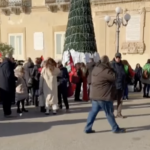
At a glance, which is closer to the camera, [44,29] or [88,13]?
[88,13]

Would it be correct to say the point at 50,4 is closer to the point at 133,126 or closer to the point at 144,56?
the point at 144,56

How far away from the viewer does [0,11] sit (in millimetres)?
26188

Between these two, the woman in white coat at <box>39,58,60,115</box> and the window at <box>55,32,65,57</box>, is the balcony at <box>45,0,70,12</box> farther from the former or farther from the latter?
the woman in white coat at <box>39,58,60,115</box>

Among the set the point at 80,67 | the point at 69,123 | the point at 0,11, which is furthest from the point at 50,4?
the point at 69,123

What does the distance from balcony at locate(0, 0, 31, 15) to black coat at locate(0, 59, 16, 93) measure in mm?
18459

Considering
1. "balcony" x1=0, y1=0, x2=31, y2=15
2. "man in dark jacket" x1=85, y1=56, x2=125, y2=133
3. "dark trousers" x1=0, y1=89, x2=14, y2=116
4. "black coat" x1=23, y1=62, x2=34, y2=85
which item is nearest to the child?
"dark trousers" x1=0, y1=89, x2=14, y2=116

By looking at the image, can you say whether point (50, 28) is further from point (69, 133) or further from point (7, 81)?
point (69, 133)

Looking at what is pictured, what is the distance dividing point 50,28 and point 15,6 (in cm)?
373

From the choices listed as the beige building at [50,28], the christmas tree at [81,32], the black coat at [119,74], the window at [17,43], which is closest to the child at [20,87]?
the black coat at [119,74]

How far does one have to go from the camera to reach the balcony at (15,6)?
25094 millimetres

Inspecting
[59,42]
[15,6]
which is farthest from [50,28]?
[15,6]

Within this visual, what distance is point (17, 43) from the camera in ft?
84.1

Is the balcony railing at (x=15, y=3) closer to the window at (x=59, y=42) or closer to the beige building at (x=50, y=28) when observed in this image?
the beige building at (x=50, y=28)

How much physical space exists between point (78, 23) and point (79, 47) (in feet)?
4.31
